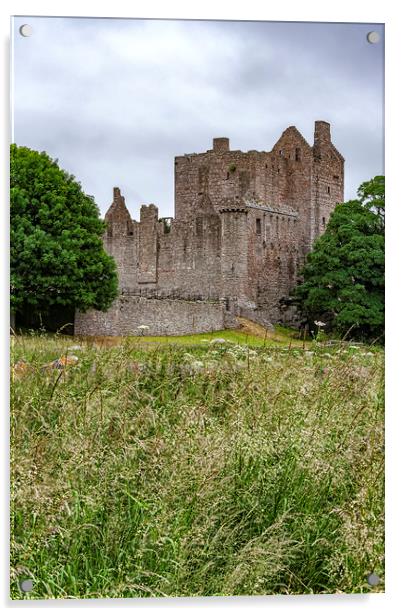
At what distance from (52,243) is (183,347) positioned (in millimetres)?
1048

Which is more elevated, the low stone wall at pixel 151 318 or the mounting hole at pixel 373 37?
the mounting hole at pixel 373 37

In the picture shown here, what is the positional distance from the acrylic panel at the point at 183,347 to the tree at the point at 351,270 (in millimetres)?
21

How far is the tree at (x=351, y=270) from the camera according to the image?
5.03m

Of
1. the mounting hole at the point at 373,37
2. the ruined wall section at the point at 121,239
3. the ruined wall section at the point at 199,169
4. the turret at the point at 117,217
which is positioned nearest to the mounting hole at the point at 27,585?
the ruined wall section at the point at 121,239

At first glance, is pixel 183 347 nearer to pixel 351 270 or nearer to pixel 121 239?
pixel 351 270

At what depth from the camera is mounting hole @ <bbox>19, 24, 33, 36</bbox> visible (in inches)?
172

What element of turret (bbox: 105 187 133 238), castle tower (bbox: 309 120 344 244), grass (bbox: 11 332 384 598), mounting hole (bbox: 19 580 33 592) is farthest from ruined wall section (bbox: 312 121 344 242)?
mounting hole (bbox: 19 580 33 592)

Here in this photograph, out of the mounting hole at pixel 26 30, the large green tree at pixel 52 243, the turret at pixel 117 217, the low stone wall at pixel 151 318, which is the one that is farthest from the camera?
the turret at pixel 117 217

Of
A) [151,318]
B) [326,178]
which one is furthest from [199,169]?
[151,318]

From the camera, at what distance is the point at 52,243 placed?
513 cm

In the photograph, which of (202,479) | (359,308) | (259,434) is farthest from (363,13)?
(202,479)

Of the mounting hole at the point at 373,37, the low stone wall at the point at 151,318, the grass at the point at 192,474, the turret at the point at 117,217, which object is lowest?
the grass at the point at 192,474

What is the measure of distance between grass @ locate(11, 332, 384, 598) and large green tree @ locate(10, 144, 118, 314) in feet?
1.23
